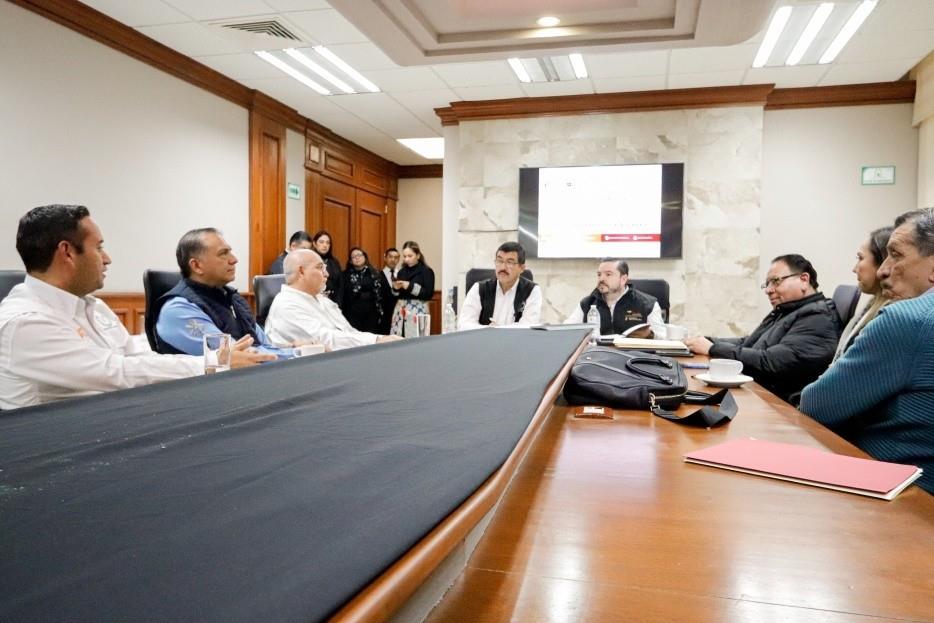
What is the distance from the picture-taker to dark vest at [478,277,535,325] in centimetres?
382

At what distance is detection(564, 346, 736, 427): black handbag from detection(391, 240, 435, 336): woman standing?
5.22m

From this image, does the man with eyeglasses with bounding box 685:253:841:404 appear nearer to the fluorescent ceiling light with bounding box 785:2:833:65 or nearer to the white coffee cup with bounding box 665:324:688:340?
the white coffee cup with bounding box 665:324:688:340

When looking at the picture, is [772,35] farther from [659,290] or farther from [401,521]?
[401,521]

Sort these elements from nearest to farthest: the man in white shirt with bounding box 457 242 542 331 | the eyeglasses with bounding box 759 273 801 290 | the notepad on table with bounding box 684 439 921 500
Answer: the notepad on table with bounding box 684 439 921 500
the eyeglasses with bounding box 759 273 801 290
the man in white shirt with bounding box 457 242 542 331

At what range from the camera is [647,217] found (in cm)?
536

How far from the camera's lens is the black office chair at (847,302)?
267 centimetres

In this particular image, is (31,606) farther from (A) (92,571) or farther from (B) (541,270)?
(B) (541,270)

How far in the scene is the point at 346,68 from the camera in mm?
4746

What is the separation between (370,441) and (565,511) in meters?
0.24

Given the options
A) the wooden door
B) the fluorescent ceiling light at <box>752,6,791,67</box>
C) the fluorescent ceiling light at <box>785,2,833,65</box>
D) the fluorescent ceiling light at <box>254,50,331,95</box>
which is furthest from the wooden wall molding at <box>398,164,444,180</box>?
the fluorescent ceiling light at <box>785,2,833,65</box>

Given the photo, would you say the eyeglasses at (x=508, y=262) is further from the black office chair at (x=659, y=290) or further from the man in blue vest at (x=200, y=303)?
the man in blue vest at (x=200, y=303)

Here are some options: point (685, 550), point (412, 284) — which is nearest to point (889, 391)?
point (685, 550)

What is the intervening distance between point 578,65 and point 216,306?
133 inches

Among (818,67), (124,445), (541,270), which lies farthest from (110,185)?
(818,67)
